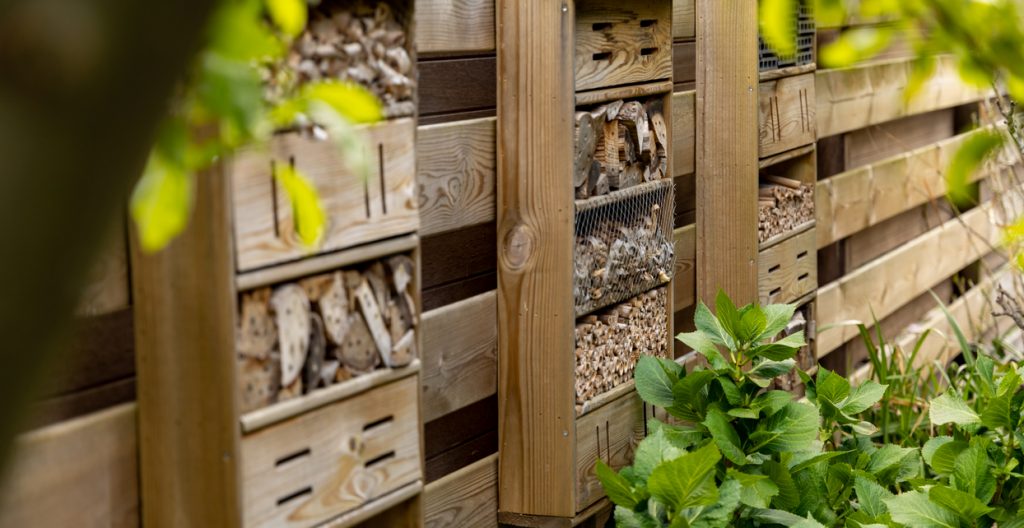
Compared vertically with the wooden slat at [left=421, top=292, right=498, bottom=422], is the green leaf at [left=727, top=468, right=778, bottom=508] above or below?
below

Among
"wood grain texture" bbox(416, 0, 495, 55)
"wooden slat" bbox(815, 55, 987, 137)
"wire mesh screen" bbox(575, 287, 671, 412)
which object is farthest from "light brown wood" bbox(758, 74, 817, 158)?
"wood grain texture" bbox(416, 0, 495, 55)


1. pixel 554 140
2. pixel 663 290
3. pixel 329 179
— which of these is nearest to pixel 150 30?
pixel 329 179

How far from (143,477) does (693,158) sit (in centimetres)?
228

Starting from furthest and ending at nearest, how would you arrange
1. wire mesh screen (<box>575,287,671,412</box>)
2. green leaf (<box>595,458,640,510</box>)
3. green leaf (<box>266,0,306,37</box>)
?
wire mesh screen (<box>575,287,671,412</box>)
green leaf (<box>595,458,640,510</box>)
green leaf (<box>266,0,306,37</box>)

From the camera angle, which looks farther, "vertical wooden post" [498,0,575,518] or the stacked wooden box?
"vertical wooden post" [498,0,575,518]

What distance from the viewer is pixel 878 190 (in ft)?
18.2

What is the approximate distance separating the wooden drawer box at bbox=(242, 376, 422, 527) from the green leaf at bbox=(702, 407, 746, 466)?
1082mm

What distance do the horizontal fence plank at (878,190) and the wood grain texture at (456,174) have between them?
2.13 metres

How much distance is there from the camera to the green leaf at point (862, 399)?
331cm

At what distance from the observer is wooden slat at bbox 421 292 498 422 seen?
254 cm

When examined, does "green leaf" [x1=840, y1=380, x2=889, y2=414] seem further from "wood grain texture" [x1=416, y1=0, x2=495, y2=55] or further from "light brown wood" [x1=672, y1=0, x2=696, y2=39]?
"wood grain texture" [x1=416, y1=0, x2=495, y2=55]

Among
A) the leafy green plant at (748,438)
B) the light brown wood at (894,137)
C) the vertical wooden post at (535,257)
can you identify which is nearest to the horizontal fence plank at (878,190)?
the light brown wood at (894,137)

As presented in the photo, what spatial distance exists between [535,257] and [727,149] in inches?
47.2

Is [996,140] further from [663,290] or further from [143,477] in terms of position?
[663,290]
